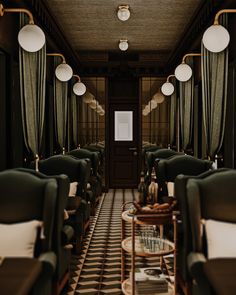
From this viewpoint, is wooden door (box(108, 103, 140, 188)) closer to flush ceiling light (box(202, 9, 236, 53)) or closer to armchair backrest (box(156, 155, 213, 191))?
armchair backrest (box(156, 155, 213, 191))

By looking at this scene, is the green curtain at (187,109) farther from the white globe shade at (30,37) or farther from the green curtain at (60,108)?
the white globe shade at (30,37)

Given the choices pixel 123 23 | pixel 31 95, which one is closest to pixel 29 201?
pixel 31 95

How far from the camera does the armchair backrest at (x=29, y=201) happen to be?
9.37 ft

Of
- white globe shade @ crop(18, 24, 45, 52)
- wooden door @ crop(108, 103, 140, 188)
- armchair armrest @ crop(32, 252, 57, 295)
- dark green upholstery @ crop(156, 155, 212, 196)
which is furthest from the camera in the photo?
wooden door @ crop(108, 103, 140, 188)

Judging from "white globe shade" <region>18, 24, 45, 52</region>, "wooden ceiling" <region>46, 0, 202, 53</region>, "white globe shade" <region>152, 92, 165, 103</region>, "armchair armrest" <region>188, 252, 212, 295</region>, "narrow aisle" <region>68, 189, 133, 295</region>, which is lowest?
"narrow aisle" <region>68, 189, 133, 295</region>

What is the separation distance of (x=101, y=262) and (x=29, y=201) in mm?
1844

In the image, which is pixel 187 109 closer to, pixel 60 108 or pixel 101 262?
pixel 60 108

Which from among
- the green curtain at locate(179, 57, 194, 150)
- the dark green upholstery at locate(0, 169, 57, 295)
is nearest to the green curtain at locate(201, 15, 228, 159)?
the green curtain at locate(179, 57, 194, 150)

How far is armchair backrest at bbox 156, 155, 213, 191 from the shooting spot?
521 centimetres

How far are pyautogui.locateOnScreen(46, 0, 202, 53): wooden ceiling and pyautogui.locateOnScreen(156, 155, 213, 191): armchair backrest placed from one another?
2400mm

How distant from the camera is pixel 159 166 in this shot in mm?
5227

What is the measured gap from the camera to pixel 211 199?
9.75 ft

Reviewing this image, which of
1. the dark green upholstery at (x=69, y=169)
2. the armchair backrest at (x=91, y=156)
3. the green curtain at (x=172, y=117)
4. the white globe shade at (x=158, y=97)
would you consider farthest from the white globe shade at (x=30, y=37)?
the white globe shade at (x=158, y=97)

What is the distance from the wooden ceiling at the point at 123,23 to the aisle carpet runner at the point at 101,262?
3.33 metres
